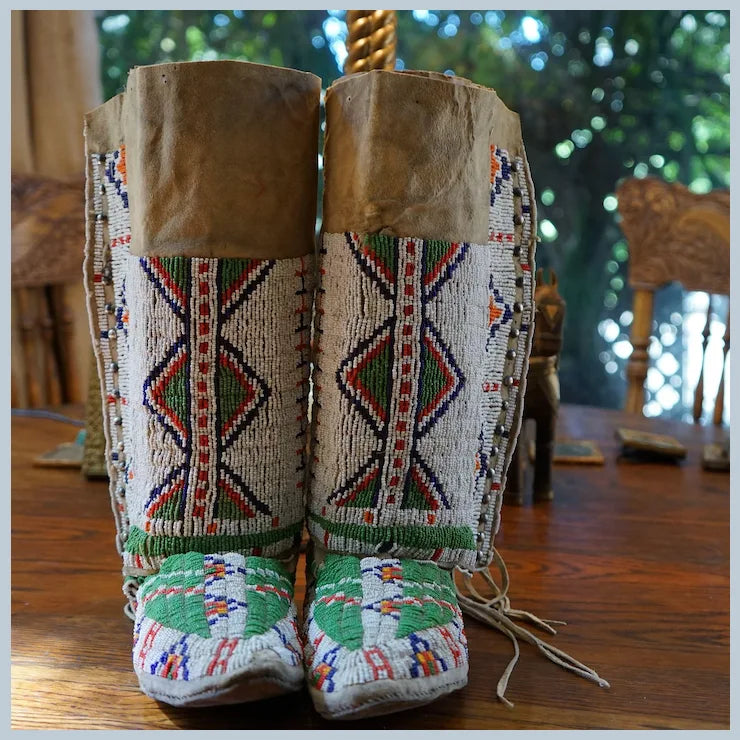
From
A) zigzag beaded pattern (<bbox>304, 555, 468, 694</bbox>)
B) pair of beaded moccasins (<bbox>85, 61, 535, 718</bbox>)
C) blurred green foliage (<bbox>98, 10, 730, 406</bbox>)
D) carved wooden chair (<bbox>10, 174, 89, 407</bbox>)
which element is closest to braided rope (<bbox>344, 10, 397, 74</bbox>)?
pair of beaded moccasins (<bbox>85, 61, 535, 718</bbox>)

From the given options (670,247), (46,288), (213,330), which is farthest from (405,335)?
(46,288)

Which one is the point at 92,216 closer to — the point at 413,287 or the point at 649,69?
the point at 413,287

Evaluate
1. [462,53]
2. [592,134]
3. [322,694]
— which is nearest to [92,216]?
[322,694]

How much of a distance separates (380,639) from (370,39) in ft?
1.68

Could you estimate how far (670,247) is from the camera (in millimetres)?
1381

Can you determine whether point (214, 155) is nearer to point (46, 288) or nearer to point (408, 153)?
point (408, 153)

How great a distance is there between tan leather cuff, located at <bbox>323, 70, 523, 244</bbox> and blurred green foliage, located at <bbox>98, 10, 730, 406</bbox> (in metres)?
1.45

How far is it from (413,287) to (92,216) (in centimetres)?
28

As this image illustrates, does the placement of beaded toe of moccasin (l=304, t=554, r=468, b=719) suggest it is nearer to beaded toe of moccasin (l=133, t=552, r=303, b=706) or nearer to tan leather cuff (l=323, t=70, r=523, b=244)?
beaded toe of moccasin (l=133, t=552, r=303, b=706)

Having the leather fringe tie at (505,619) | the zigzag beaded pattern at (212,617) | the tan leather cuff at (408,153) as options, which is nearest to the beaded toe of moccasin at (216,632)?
the zigzag beaded pattern at (212,617)

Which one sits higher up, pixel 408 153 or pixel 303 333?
pixel 408 153

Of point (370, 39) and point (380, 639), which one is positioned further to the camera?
point (370, 39)

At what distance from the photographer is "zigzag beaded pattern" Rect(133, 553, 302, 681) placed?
0.48 metres

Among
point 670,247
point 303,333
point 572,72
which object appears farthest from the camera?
point 572,72
